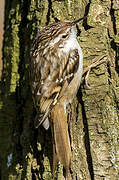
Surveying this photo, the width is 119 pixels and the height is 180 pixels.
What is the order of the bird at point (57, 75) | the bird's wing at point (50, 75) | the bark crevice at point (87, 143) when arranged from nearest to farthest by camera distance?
1. the bark crevice at point (87, 143)
2. the bird at point (57, 75)
3. the bird's wing at point (50, 75)

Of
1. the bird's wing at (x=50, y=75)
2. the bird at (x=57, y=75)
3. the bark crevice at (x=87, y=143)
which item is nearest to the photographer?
the bark crevice at (x=87, y=143)

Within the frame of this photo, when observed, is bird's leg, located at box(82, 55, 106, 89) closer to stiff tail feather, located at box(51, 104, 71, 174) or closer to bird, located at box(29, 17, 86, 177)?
bird, located at box(29, 17, 86, 177)

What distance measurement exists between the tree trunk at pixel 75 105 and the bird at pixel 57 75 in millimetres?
63

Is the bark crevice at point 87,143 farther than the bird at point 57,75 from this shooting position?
No

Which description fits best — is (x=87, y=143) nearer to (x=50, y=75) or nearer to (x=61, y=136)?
(x=61, y=136)

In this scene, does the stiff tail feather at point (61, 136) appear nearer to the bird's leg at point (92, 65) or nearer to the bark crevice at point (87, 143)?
the bark crevice at point (87, 143)

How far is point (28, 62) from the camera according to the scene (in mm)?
3121

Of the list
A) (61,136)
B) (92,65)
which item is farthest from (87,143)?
(92,65)

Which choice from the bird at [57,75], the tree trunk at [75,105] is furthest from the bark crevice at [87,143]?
the bird at [57,75]

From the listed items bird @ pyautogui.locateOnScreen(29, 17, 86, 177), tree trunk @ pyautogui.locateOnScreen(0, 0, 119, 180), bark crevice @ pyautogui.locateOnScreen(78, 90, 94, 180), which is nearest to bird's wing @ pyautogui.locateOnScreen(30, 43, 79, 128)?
bird @ pyautogui.locateOnScreen(29, 17, 86, 177)

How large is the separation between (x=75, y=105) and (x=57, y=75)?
0.29 meters

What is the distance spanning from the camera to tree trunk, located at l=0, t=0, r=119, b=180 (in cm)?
275

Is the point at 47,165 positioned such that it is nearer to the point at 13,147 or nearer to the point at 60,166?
the point at 60,166

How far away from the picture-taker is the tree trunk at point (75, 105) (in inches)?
108
